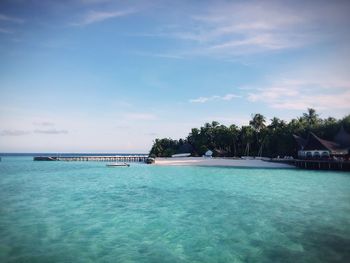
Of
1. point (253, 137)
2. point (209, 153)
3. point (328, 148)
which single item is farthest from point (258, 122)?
point (328, 148)

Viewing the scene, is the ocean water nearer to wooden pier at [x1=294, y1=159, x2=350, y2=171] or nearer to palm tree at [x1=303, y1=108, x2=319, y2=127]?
wooden pier at [x1=294, y1=159, x2=350, y2=171]

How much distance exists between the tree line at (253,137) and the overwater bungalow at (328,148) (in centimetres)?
352

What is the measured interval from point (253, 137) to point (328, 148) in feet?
67.1

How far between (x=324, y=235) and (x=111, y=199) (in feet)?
42.7

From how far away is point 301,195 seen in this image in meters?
20.2

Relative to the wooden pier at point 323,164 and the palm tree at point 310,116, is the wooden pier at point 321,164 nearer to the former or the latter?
the wooden pier at point 323,164

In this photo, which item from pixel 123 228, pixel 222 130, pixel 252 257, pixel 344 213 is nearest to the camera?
pixel 252 257

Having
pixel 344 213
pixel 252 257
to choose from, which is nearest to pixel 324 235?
pixel 252 257

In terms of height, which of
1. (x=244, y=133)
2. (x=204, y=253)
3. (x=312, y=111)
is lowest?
(x=204, y=253)

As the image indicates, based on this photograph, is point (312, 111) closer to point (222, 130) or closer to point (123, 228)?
point (222, 130)

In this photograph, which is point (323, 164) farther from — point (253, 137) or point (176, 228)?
point (176, 228)

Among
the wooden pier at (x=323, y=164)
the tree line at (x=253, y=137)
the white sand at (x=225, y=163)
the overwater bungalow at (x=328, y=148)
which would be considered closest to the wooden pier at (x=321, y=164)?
the wooden pier at (x=323, y=164)

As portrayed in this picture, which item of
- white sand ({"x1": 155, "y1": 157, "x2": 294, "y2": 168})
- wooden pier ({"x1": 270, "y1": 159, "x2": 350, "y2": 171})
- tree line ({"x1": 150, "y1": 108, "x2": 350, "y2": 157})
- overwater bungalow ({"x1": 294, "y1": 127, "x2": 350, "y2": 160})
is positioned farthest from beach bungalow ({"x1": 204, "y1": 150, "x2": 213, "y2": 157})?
overwater bungalow ({"x1": 294, "y1": 127, "x2": 350, "y2": 160})

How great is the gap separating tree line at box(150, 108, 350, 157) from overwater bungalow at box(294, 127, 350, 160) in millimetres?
3519
